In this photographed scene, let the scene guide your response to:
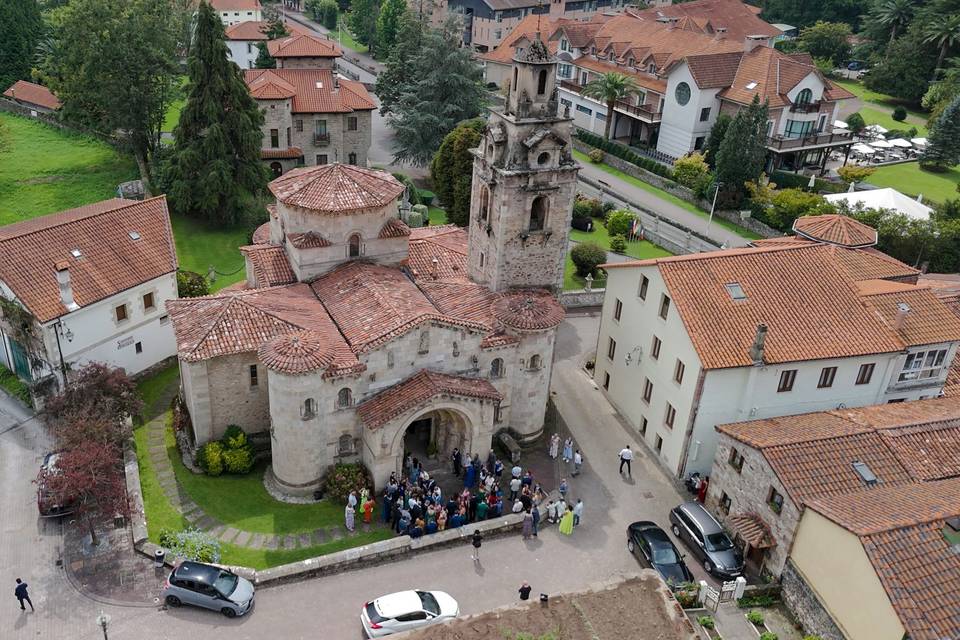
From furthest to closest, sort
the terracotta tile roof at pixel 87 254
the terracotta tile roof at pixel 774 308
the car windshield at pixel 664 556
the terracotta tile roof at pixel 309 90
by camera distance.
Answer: the terracotta tile roof at pixel 309 90, the terracotta tile roof at pixel 87 254, the terracotta tile roof at pixel 774 308, the car windshield at pixel 664 556

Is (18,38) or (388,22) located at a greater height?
(388,22)

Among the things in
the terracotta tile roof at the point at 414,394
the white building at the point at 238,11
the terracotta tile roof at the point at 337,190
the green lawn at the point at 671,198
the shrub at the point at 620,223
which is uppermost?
the terracotta tile roof at the point at 337,190

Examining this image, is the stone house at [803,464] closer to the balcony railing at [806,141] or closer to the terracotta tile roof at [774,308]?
the terracotta tile roof at [774,308]

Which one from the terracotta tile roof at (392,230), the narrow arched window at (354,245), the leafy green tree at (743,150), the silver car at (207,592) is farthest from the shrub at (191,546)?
the leafy green tree at (743,150)

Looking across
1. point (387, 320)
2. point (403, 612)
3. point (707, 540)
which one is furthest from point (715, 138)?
point (403, 612)

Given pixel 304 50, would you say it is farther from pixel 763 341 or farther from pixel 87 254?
pixel 763 341

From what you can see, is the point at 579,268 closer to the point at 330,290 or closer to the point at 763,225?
the point at 763,225

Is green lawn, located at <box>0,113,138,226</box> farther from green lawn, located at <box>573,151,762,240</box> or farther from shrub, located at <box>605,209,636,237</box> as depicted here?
green lawn, located at <box>573,151,762,240</box>

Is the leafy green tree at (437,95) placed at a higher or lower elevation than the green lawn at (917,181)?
higher
